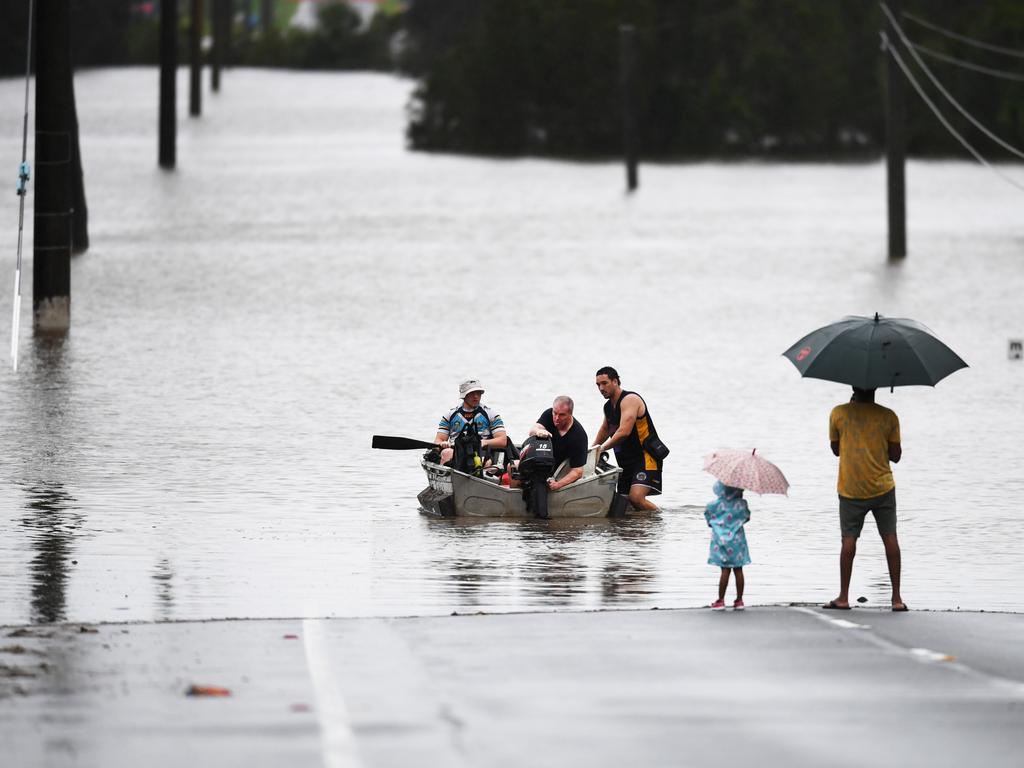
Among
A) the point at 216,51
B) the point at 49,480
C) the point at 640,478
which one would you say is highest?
the point at 216,51

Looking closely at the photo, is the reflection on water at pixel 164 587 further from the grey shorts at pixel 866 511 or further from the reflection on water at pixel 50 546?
the grey shorts at pixel 866 511

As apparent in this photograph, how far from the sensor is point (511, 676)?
10117 mm

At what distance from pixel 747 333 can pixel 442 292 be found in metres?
7.88

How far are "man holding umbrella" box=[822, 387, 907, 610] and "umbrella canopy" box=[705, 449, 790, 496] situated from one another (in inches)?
15.0

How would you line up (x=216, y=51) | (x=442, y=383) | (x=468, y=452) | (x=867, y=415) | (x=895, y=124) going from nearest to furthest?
(x=867, y=415) < (x=468, y=452) < (x=442, y=383) < (x=895, y=124) < (x=216, y=51)

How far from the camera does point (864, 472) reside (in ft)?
40.7

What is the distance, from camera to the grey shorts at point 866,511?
12445 millimetres

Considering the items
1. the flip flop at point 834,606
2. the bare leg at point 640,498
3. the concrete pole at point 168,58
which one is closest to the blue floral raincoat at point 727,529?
the flip flop at point 834,606

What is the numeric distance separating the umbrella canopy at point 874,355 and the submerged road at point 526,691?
1379mm

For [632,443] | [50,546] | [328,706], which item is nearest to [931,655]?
[328,706]

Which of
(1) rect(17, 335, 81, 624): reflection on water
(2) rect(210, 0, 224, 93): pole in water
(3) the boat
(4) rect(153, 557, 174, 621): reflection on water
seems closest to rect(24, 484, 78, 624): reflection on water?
(1) rect(17, 335, 81, 624): reflection on water

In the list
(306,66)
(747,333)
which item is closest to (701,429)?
(747,333)

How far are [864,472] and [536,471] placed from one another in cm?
480

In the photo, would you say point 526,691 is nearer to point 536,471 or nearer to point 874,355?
point 874,355
